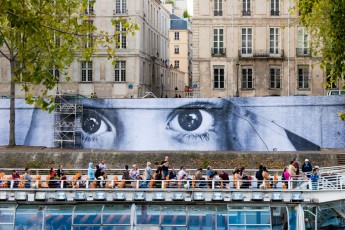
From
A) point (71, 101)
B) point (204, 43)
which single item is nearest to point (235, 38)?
point (204, 43)

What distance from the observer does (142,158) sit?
2267 inches

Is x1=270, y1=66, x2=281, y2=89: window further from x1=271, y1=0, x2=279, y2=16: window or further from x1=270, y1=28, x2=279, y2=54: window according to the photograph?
x1=271, y1=0, x2=279, y2=16: window

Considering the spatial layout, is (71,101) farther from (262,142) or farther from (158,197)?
(158,197)

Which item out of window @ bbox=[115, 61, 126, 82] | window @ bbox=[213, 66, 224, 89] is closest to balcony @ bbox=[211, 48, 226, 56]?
window @ bbox=[213, 66, 224, 89]

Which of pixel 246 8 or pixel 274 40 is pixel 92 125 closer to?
pixel 246 8

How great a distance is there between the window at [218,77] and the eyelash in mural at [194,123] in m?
11.1

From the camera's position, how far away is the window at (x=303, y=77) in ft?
237

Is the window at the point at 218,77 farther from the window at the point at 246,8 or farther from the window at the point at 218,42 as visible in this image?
the window at the point at 246,8

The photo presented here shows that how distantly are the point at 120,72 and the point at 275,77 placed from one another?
14.0 metres

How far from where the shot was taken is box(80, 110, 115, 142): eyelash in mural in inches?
2456

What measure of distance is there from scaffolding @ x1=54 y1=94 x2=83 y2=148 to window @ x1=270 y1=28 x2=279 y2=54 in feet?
63.6

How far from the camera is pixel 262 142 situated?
201ft

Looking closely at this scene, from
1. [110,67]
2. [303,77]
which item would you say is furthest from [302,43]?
[110,67]

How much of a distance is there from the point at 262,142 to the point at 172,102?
7281mm
